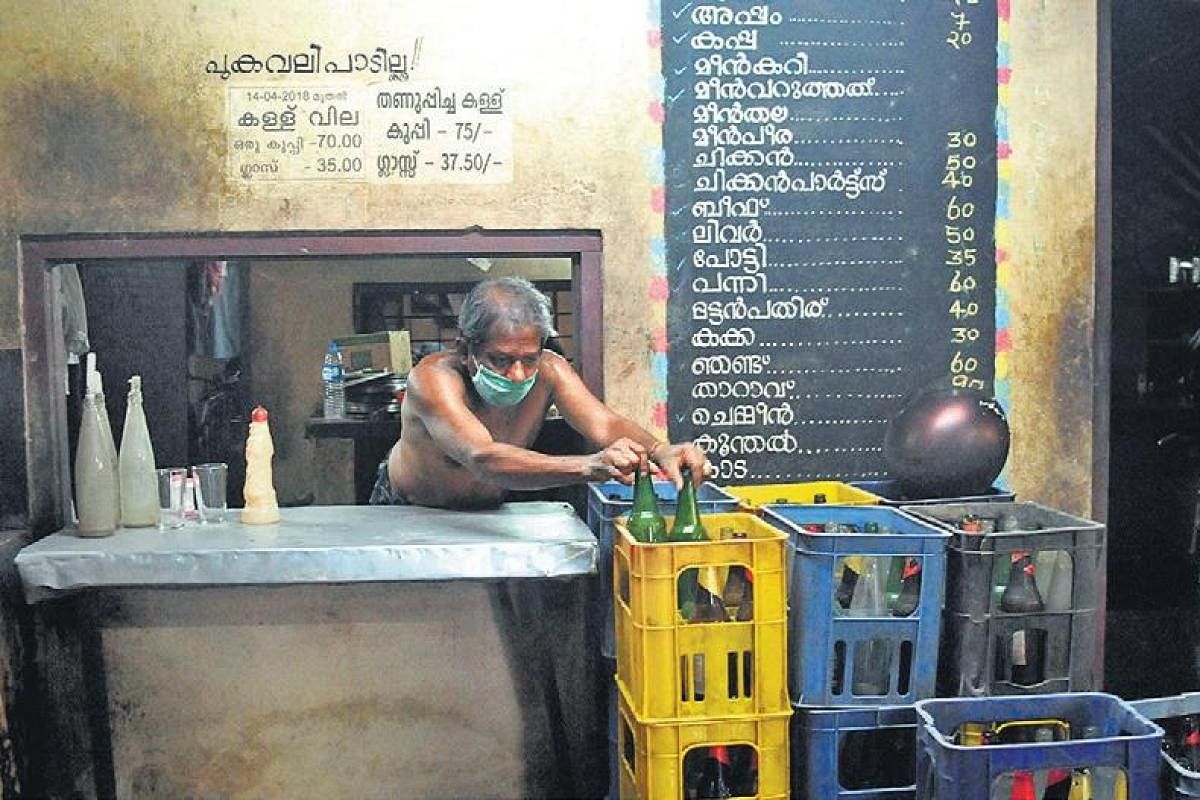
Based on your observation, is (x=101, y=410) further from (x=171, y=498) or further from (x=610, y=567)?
(x=610, y=567)

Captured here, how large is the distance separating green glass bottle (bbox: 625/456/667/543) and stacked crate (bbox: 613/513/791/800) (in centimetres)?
27

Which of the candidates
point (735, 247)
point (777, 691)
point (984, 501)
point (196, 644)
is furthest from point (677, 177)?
point (196, 644)

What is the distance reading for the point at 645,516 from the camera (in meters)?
3.25

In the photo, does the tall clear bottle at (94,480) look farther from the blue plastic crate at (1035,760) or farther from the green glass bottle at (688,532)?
the blue plastic crate at (1035,760)

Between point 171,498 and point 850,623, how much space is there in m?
2.38

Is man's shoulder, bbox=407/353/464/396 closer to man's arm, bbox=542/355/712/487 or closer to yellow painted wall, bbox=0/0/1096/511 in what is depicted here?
man's arm, bbox=542/355/712/487

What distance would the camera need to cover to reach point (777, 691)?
290 centimetres

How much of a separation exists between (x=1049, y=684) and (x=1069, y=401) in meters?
1.63

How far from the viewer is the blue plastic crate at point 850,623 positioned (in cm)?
294

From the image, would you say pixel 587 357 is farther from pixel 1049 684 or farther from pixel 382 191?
pixel 1049 684

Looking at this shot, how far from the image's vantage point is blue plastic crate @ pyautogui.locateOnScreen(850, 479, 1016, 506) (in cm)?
358

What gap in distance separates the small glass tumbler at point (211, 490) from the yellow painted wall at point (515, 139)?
2.84 ft

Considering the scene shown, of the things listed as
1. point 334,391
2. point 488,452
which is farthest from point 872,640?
point 334,391

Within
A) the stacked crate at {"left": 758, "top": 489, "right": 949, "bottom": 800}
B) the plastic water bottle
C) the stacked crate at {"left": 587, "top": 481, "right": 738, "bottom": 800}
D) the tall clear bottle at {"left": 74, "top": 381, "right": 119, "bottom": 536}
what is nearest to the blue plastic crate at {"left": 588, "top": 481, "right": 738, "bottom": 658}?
Result: the stacked crate at {"left": 587, "top": 481, "right": 738, "bottom": 800}
